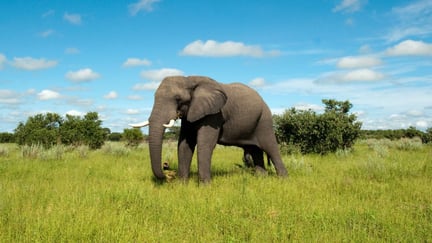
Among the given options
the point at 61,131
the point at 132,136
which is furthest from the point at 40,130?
the point at 132,136

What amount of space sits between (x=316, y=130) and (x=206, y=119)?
11120 mm

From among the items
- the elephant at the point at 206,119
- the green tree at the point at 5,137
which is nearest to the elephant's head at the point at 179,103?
the elephant at the point at 206,119

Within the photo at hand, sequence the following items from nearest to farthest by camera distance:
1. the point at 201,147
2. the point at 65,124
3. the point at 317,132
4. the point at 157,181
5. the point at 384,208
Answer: the point at 384,208 < the point at 201,147 < the point at 157,181 < the point at 317,132 < the point at 65,124

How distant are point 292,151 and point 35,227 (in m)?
14.5

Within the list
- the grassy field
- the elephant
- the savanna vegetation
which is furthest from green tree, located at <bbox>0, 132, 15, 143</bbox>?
the elephant

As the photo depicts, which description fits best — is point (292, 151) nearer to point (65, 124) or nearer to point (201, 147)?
point (201, 147)

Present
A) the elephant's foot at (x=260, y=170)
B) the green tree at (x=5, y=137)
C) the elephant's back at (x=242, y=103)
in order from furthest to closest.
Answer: the green tree at (x=5, y=137) → the elephant's foot at (x=260, y=170) → the elephant's back at (x=242, y=103)

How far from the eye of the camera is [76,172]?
10.2 metres

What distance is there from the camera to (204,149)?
7.64 m

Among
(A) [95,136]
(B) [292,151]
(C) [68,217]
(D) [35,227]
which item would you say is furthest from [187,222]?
(A) [95,136]

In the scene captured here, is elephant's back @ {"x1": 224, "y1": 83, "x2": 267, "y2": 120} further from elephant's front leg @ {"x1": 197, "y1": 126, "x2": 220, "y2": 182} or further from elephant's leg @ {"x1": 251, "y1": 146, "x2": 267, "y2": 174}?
elephant's leg @ {"x1": 251, "y1": 146, "x2": 267, "y2": 174}

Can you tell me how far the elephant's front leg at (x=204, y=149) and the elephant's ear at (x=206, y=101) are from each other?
438mm

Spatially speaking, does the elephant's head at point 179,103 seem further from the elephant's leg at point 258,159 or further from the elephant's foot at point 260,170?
the elephant's foot at point 260,170

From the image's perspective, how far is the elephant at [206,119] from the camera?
7.17 meters
